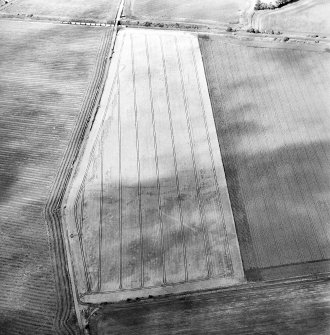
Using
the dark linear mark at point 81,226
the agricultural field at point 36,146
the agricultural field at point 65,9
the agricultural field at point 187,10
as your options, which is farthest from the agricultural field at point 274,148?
the agricultural field at point 36,146

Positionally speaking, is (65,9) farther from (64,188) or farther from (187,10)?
(64,188)

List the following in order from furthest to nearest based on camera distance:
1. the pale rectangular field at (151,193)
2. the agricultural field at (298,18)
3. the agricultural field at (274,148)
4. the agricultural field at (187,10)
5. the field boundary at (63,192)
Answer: the agricultural field at (187,10) → the agricultural field at (298,18) → the agricultural field at (274,148) → the pale rectangular field at (151,193) → the field boundary at (63,192)

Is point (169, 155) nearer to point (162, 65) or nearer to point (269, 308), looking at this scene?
point (162, 65)

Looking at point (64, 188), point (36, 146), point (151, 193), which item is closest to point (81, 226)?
point (64, 188)

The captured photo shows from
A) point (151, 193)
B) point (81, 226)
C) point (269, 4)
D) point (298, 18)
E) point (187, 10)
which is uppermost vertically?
point (269, 4)

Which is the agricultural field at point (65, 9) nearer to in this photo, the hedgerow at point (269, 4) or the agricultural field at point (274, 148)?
the agricultural field at point (274, 148)

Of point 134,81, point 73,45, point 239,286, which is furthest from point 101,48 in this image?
point 239,286

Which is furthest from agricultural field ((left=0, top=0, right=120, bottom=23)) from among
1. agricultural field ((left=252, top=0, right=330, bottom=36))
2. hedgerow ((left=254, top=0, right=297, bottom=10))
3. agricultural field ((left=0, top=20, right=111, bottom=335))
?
agricultural field ((left=252, top=0, right=330, bottom=36))

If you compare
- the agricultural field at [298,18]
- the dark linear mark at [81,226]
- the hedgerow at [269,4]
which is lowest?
the dark linear mark at [81,226]

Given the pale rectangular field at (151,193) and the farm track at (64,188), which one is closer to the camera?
the farm track at (64,188)
